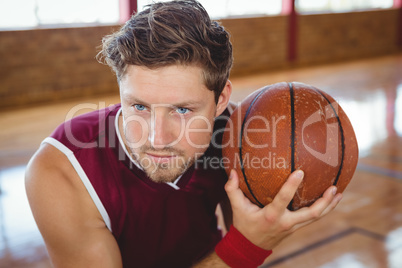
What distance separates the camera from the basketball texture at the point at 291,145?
3.95ft

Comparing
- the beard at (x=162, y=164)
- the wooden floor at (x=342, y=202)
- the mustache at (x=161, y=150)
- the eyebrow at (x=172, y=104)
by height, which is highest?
the eyebrow at (x=172, y=104)

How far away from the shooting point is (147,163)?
1263 mm

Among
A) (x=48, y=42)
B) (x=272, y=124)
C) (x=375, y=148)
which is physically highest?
(x=272, y=124)

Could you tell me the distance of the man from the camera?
1.20 metres

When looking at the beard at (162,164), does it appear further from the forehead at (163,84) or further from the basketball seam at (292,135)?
the basketball seam at (292,135)

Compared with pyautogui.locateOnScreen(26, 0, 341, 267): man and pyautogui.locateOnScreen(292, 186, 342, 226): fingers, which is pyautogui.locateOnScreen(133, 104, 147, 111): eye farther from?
pyautogui.locateOnScreen(292, 186, 342, 226): fingers

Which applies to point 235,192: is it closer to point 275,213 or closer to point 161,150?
point 275,213

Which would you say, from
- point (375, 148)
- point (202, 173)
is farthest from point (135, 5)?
point (202, 173)

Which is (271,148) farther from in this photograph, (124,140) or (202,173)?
(124,140)

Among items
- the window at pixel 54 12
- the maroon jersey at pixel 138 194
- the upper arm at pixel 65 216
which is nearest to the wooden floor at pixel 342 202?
the maroon jersey at pixel 138 194

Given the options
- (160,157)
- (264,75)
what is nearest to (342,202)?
(160,157)

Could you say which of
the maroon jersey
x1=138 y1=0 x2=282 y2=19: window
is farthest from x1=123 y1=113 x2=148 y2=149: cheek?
x1=138 y1=0 x2=282 y2=19: window

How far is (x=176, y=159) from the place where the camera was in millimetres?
1255

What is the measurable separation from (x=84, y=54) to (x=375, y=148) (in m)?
4.23
